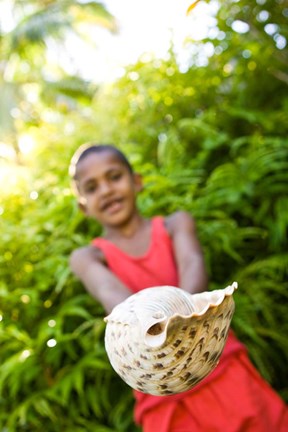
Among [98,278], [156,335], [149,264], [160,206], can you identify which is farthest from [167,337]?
[160,206]

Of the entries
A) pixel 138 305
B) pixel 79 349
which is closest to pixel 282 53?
pixel 79 349

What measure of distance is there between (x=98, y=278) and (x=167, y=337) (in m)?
0.87

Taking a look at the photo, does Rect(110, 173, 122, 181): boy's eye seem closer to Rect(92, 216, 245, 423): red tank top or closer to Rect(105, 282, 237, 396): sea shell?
Rect(92, 216, 245, 423): red tank top

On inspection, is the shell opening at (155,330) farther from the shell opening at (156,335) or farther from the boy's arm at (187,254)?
the boy's arm at (187,254)

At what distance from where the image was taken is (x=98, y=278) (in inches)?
64.5

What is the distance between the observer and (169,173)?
2.67 metres

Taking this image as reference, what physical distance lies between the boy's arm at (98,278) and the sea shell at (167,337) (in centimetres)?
55

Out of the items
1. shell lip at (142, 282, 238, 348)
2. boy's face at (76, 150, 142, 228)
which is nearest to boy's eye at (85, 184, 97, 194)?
boy's face at (76, 150, 142, 228)

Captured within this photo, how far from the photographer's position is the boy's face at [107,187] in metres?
1.83

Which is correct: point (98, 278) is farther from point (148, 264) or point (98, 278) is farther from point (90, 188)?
point (90, 188)

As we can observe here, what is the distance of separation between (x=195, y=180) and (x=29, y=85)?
12819 mm

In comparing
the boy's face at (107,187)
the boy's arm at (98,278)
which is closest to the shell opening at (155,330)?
the boy's arm at (98,278)

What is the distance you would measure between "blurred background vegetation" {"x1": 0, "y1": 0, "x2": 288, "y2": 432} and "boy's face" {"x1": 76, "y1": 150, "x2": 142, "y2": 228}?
387 mm

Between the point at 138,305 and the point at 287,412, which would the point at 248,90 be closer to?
the point at 287,412
